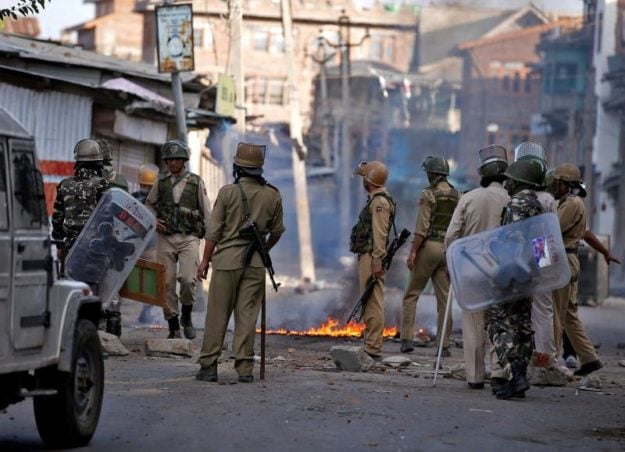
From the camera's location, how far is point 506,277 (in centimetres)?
1096

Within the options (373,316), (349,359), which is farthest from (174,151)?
(349,359)

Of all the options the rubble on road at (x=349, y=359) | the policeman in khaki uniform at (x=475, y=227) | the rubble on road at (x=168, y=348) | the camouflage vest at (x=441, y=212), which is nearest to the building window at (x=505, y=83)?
the camouflage vest at (x=441, y=212)

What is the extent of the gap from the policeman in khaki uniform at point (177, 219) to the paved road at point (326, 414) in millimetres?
1886

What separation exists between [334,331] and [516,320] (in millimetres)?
7076

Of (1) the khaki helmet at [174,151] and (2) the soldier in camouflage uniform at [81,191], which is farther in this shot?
(1) the khaki helmet at [174,151]

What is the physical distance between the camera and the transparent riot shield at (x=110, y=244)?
12656 mm

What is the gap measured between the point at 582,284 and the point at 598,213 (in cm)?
3803

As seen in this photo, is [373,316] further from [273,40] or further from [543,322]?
[273,40]

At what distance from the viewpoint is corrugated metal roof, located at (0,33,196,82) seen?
886 inches

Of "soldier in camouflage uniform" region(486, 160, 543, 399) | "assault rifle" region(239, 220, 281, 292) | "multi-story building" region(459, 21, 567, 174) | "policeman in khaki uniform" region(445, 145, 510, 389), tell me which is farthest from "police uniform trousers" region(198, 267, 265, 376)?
"multi-story building" region(459, 21, 567, 174)

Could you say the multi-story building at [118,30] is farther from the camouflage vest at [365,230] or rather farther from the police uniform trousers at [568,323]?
the police uniform trousers at [568,323]

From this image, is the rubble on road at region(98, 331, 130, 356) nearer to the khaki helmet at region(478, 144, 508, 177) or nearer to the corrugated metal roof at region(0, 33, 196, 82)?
the khaki helmet at region(478, 144, 508, 177)

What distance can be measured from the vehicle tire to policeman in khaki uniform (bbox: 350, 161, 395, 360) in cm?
583

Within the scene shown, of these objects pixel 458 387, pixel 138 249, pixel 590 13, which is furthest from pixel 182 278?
pixel 590 13
